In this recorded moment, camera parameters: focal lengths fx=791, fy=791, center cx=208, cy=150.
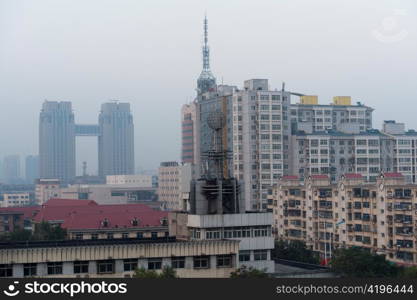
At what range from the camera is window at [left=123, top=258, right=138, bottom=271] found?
43188 mm

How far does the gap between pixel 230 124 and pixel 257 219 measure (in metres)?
71.6

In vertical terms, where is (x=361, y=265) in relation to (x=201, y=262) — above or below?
below

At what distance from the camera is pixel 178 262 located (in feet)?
145

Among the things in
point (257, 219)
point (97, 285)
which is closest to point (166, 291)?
point (97, 285)

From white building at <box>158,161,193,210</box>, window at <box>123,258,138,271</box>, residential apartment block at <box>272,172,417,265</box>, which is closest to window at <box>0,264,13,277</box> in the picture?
window at <box>123,258,138,271</box>

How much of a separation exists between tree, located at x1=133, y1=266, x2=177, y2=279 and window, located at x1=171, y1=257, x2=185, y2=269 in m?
1.97

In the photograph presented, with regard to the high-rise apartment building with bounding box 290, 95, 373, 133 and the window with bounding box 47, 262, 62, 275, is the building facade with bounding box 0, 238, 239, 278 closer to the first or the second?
the window with bounding box 47, 262, 62, 275

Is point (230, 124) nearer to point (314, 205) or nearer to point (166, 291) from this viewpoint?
point (314, 205)

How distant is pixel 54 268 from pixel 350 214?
141ft

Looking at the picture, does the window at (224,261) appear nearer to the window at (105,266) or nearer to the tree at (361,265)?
the window at (105,266)

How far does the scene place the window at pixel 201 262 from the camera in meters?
44.6

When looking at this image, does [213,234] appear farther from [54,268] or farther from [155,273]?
[54,268]

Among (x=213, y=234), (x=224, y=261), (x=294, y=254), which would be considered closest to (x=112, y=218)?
(x=294, y=254)

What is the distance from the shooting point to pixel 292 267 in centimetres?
5812
